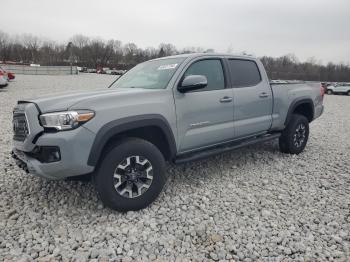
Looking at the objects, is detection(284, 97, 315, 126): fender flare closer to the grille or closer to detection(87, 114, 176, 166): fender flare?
detection(87, 114, 176, 166): fender flare

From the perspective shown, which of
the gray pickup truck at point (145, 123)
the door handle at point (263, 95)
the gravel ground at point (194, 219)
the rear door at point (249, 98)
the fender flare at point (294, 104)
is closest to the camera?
the gravel ground at point (194, 219)

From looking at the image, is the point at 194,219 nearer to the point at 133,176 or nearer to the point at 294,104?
the point at 133,176

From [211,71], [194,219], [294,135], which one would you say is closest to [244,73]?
[211,71]

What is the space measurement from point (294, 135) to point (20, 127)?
4.56 meters

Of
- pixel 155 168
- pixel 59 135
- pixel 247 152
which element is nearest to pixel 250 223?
pixel 155 168

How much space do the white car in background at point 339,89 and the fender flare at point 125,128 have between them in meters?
32.9

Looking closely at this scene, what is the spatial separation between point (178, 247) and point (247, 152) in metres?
3.20

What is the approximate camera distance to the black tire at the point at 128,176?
287 cm

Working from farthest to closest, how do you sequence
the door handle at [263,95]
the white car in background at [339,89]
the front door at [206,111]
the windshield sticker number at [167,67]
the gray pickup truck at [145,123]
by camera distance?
the white car in background at [339,89]
the door handle at [263,95]
the windshield sticker number at [167,67]
the front door at [206,111]
the gray pickup truck at [145,123]

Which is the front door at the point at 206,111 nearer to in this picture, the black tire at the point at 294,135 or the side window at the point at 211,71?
the side window at the point at 211,71

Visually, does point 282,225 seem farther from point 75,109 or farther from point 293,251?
point 75,109

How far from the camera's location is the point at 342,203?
3533 millimetres

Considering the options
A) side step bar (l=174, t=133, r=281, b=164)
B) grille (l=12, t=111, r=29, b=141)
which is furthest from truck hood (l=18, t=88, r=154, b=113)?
side step bar (l=174, t=133, r=281, b=164)

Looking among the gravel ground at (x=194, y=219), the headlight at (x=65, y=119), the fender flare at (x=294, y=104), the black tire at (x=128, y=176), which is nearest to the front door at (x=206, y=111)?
the black tire at (x=128, y=176)
